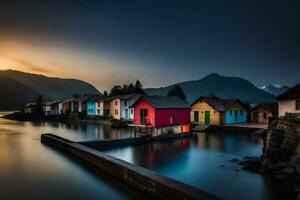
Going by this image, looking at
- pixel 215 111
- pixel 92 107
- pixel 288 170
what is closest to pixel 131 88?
pixel 92 107

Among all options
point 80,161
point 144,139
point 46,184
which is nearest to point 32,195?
point 46,184

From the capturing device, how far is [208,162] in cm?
2822

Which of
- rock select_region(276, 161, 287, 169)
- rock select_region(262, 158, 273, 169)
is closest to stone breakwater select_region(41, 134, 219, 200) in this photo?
rock select_region(262, 158, 273, 169)

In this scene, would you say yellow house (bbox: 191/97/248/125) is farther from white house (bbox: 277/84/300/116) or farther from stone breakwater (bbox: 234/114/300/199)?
stone breakwater (bbox: 234/114/300/199)

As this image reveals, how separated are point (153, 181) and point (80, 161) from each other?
13.2 metres

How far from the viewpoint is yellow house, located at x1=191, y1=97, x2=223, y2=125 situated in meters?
55.6

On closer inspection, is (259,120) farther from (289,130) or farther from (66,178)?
(66,178)

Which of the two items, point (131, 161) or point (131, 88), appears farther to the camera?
point (131, 88)

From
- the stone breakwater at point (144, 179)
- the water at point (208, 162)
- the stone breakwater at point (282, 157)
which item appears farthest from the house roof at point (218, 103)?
the stone breakwater at point (144, 179)

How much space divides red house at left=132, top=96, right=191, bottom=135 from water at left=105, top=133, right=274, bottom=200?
2.91 m

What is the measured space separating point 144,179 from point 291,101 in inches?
798

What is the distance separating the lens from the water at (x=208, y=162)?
19.7 m

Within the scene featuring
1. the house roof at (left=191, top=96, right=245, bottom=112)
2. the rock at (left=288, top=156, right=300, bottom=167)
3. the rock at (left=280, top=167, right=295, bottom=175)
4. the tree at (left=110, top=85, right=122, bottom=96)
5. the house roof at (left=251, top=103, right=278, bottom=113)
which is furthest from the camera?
the tree at (left=110, top=85, right=122, bottom=96)

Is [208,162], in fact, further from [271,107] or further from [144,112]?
[271,107]
